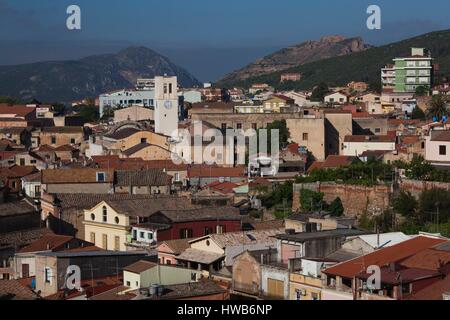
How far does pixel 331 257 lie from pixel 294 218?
4.16 metres

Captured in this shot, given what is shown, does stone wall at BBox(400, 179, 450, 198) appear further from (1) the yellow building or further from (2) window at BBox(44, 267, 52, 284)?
(1) the yellow building

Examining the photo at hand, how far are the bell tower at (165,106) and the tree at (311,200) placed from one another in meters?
17.8

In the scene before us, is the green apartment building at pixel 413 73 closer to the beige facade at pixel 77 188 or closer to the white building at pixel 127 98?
the white building at pixel 127 98

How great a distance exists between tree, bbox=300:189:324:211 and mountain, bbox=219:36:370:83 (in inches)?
4225

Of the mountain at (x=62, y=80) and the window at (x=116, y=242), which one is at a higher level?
the mountain at (x=62, y=80)

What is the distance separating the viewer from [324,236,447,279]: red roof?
13.8m

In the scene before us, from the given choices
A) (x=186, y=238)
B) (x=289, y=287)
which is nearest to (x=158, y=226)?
(x=186, y=238)

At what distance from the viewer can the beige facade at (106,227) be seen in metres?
21.2

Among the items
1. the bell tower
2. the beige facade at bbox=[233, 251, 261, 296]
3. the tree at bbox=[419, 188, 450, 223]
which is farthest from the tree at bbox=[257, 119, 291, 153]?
the beige facade at bbox=[233, 251, 261, 296]

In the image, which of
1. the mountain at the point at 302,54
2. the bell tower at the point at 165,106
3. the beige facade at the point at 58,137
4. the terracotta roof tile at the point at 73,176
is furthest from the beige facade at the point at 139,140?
the mountain at the point at 302,54

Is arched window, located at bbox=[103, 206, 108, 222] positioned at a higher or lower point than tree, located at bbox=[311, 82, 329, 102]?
lower

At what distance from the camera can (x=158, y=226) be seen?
20000 mm

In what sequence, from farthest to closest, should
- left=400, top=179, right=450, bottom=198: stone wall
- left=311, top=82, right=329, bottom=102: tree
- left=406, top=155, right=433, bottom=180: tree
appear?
left=311, top=82, right=329, bottom=102: tree → left=406, top=155, right=433, bottom=180: tree → left=400, top=179, right=450, bottom=198: stone wall
